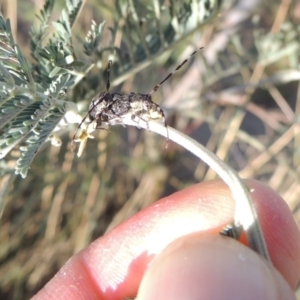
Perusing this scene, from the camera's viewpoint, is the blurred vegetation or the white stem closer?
the white stem

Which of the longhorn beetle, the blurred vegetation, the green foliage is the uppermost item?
the green foliage

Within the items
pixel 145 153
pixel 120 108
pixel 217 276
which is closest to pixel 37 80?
pixel 120 108

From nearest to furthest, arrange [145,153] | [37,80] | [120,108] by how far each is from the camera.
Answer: [120,108] → [37,80] → [145,153]

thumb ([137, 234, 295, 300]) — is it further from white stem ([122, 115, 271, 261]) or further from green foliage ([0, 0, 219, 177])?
green foliage ([0, 0, 219, 177])

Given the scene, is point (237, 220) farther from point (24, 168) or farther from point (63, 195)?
point (63, 195)

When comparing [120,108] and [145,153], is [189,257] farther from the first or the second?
[145,153]

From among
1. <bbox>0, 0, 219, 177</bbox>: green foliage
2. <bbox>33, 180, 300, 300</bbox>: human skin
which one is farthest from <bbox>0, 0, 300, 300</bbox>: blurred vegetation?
<bbox>0, 0, 219, 177</bbox>: green foliage
